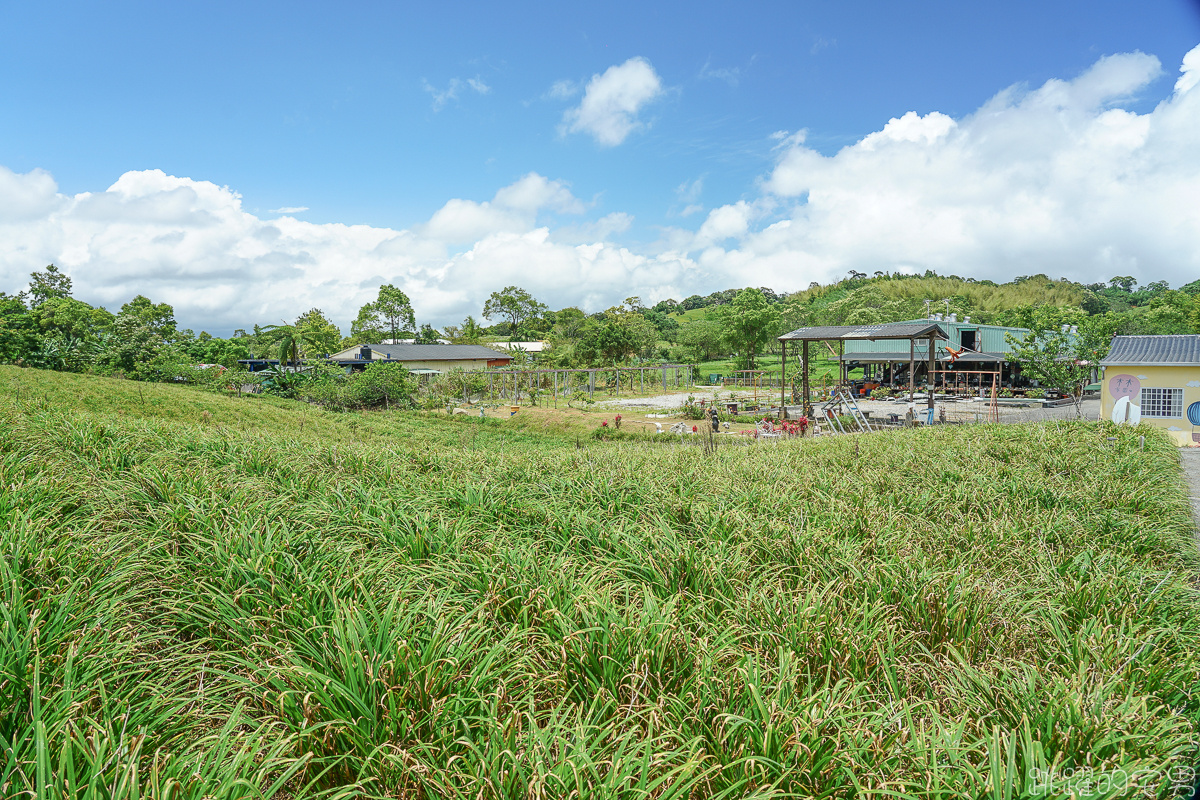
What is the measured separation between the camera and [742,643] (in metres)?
3.01

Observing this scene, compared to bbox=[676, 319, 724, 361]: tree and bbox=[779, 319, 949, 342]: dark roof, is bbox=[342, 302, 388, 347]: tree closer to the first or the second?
bbox=[676, 319, 724, 361]: tree

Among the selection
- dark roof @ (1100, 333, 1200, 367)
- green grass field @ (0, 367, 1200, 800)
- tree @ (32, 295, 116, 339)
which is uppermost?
tree @ (32, 295, 116, 339)

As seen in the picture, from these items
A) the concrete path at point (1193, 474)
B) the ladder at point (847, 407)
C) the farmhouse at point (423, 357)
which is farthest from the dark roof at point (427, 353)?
the concrete path at point (1193, 474)

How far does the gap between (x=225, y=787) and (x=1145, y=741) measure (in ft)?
10.3

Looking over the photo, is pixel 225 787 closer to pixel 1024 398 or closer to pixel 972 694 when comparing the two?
pixel 972 694

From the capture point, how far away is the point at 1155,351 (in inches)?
687

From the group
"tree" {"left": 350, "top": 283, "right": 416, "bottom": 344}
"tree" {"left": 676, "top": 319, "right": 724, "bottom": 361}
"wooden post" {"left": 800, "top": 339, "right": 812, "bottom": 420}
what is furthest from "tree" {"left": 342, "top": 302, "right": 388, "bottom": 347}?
"wooden post" {"left": 800, "top": 339, "right": 812, "bottom": 420}

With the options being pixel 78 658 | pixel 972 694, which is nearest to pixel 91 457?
pixel 78 658

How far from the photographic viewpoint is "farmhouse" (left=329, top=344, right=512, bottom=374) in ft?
143

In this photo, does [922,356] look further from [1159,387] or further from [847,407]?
[847,407]

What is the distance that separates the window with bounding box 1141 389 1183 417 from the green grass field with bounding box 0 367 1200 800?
1502 cm

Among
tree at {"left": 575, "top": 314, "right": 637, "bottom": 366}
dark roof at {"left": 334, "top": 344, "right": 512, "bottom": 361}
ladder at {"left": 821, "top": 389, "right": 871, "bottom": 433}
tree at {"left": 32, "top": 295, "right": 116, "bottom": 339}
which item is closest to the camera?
ladder at {"left": 821, "top": 389, "right": 871, "bottom": 433}

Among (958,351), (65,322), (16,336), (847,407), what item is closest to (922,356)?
(958,351)

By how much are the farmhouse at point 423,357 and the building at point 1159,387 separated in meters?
33.5
